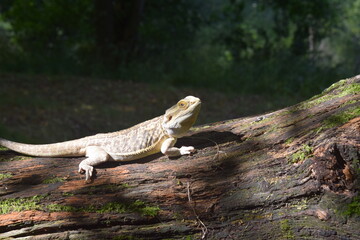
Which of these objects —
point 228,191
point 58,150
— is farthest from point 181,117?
point 58,150

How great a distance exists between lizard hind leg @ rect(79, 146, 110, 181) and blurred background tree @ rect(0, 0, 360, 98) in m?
10.7

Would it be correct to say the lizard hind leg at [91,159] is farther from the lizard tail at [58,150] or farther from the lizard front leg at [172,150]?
the lizard front leg at [172,150]

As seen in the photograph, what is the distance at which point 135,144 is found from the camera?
4.26 meters

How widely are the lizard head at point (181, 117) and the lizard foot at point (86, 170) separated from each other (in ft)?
2.72

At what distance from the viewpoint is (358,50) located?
1989cm

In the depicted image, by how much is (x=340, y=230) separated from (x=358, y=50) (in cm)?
1865

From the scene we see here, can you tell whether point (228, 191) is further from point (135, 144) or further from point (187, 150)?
point (135, 144)

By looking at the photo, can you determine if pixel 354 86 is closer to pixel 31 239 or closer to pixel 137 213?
pixel 137 213

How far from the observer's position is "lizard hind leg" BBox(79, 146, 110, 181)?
12.9ft

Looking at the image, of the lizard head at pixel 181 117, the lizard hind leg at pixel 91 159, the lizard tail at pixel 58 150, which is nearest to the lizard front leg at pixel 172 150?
the lizard head at pixel 181 117

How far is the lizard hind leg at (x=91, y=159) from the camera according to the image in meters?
3.94

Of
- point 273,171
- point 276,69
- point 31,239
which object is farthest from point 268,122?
point 276,69

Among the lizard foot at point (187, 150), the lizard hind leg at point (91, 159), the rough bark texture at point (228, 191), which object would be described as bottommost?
the rough bark texture at point (228, 191)

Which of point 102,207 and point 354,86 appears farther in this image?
point 354,86
